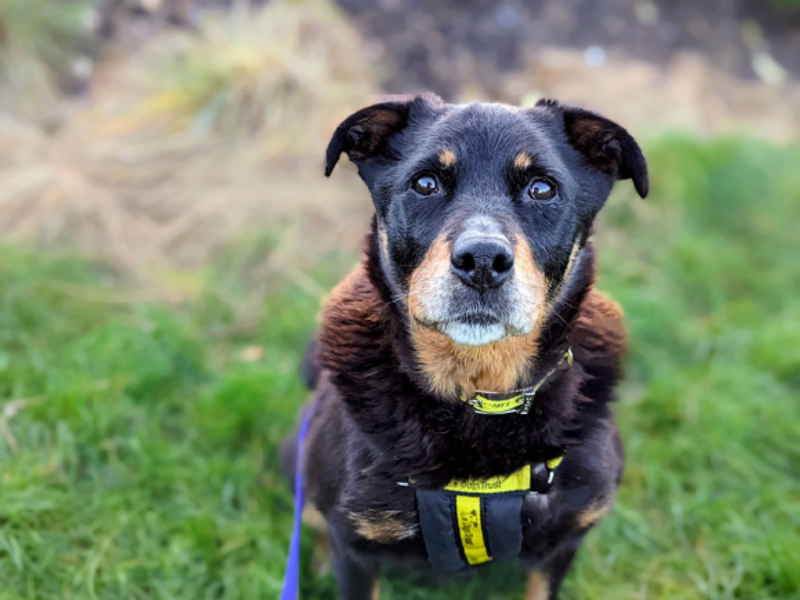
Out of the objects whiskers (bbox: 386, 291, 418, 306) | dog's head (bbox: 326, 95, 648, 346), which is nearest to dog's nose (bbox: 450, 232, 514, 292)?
dog's head (bbox: 326, 95, 648, 346)

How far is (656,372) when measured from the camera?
3.60 meters

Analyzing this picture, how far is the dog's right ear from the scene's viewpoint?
2055mm

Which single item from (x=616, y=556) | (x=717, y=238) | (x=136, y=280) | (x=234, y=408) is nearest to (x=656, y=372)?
(x=616, y=556)

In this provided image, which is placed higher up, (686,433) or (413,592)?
(686,433)

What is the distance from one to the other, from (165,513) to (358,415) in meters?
1.23

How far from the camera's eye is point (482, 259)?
65.6 inches

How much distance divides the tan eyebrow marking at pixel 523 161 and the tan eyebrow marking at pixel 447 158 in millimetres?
187

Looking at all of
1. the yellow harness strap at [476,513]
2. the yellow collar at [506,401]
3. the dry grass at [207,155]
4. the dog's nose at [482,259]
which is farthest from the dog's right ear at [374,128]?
the dry grass at [207,155]

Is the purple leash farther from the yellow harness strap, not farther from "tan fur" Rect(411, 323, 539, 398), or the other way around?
"tan fur" Rect(411, 323, 539, 398)

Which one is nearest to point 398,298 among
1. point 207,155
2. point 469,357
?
point 469,357

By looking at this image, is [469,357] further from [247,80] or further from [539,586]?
[247,80]

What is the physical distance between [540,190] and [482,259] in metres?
0.42

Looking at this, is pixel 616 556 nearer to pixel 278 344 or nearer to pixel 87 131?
pixel 278 344

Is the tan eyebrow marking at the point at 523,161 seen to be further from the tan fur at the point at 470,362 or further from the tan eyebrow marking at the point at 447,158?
the tan fur at the point at 470,362
